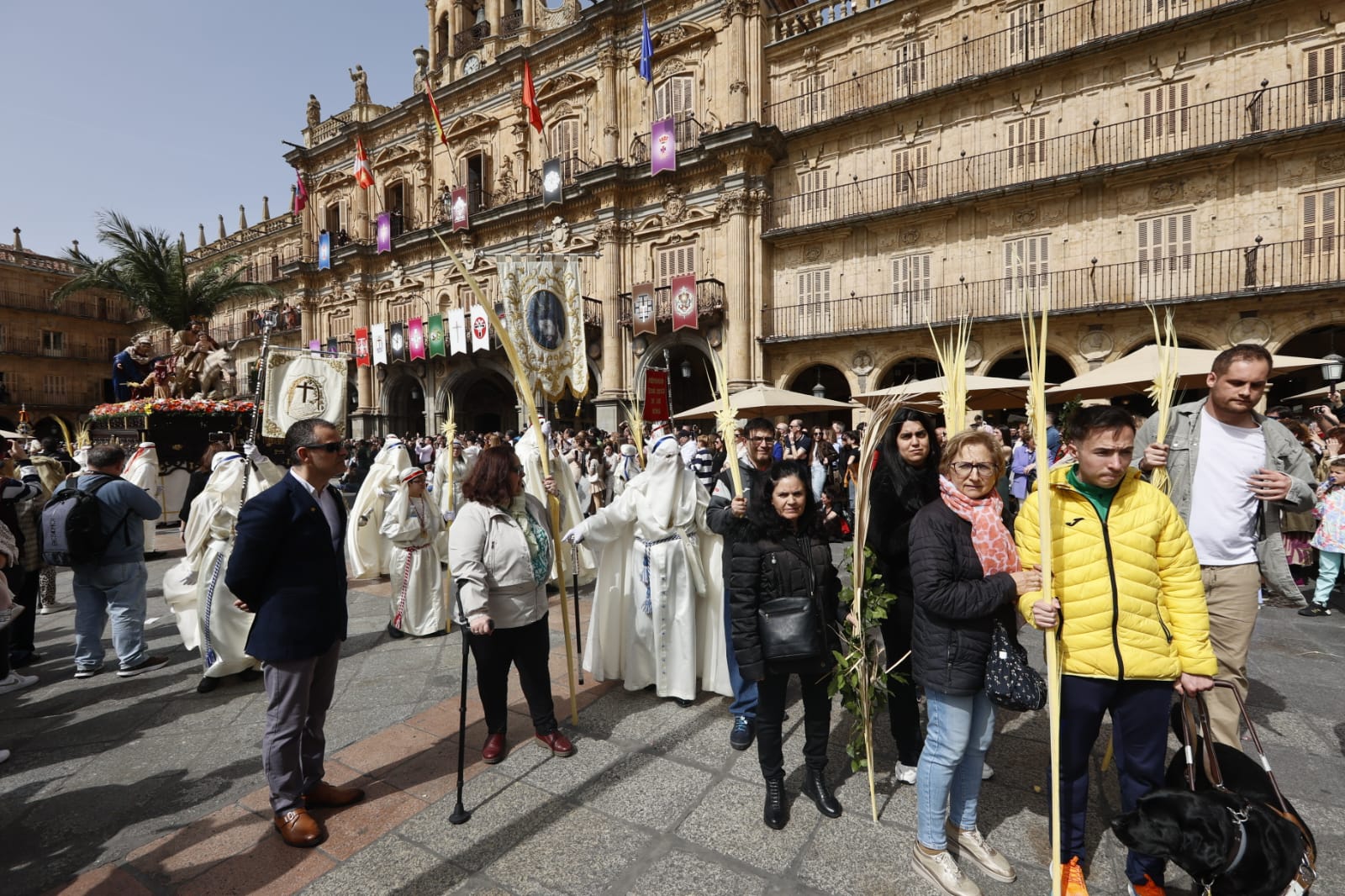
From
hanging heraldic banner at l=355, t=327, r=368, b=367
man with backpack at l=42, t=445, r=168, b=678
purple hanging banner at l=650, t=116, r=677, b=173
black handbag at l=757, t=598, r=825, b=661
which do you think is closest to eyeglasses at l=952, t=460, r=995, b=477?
black handbag at l=757, t=598, r=825, b=661

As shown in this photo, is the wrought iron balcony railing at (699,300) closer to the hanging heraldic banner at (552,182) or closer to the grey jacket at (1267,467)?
the hanging heraldic banner at (552,182)

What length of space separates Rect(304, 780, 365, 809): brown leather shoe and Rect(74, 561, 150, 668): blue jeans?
285cm

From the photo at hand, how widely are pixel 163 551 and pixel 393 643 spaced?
21.7ft

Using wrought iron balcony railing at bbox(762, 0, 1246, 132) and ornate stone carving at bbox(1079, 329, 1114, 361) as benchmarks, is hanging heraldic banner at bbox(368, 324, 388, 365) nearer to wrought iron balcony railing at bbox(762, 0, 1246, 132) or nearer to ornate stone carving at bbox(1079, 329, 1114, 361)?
wrought iron balcony railing at bbox(762, 0, 1246, 132)

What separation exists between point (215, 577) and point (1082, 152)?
1819 cm

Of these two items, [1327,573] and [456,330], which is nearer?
[1327,573]

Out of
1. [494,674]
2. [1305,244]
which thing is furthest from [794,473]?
[1305,244]

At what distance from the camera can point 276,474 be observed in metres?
5.02

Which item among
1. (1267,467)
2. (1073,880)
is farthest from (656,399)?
(1073,880)

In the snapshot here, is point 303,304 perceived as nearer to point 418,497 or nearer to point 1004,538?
point 418,497

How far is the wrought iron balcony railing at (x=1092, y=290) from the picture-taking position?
12383 millimetres

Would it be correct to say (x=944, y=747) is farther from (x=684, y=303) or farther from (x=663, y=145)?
(x=663, y=145)

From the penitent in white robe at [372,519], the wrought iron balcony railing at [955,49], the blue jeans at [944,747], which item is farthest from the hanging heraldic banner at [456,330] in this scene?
the blue jeans at [944,747]

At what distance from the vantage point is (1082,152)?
14352 mm
